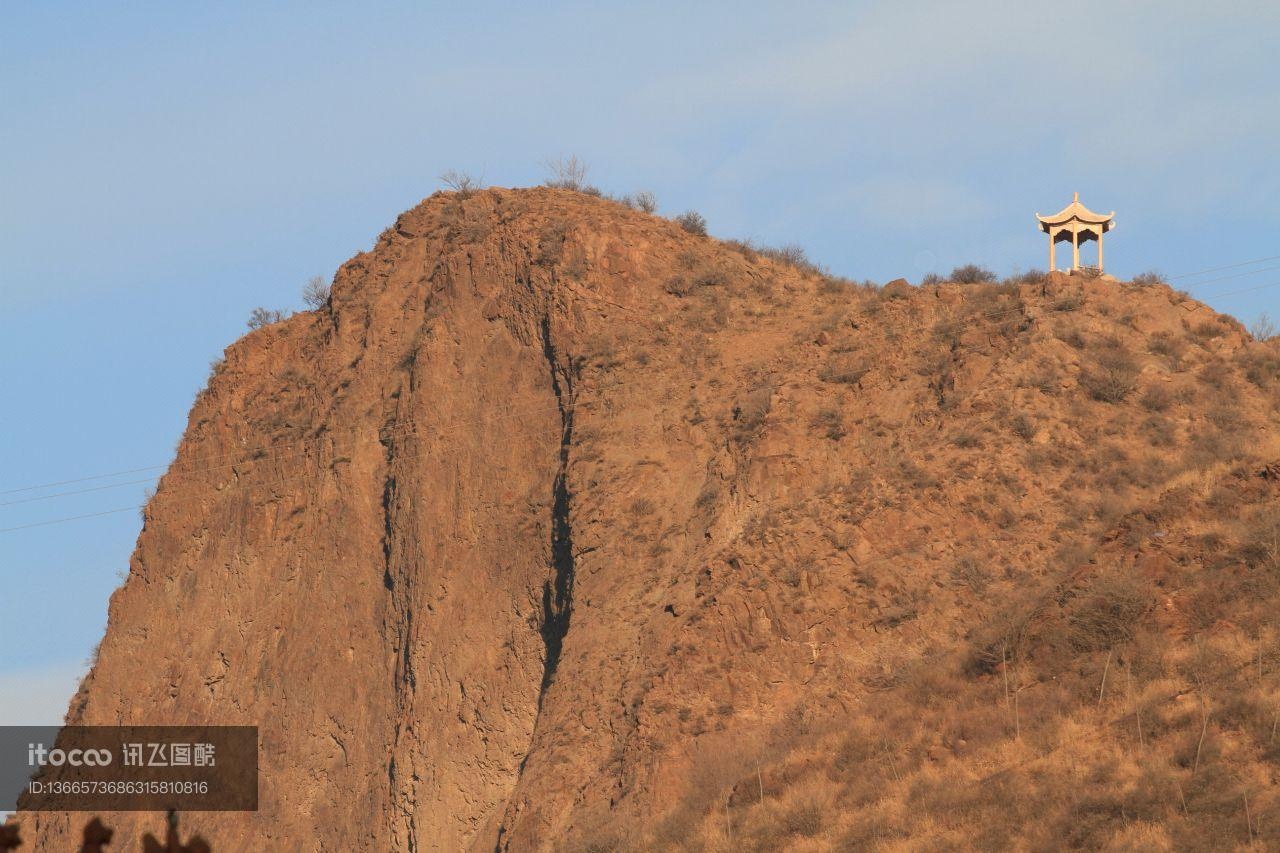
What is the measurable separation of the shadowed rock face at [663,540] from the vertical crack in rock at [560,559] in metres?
0.09

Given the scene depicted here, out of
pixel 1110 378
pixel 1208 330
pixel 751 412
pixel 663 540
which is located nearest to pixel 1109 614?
pixel 1110 378

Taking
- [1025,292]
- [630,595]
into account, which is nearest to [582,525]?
[630,595]

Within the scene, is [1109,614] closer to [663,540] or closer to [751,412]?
[663,540]

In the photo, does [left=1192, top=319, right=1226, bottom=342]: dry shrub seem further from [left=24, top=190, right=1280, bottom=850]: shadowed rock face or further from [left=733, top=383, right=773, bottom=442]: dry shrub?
[left=733, top=383, right=773, bottom=442]: dry shrub

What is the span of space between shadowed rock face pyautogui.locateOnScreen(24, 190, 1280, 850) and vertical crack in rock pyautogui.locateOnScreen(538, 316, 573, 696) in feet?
0.30

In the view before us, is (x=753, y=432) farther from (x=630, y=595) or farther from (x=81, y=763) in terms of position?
(x=81, y=763)

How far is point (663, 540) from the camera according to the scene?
27.9m

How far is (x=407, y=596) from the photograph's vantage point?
31594 mm

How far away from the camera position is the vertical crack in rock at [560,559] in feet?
93.2

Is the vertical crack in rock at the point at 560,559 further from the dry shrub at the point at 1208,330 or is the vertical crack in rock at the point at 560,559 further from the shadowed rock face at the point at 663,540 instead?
the dry shrub at the point at 1208,330

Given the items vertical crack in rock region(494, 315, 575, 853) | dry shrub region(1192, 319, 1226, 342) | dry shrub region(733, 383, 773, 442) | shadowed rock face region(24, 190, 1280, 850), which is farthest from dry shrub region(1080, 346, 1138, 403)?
vertical crack in rock region(494, 315, 575, 853)

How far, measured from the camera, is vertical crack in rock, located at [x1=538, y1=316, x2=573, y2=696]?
28.4 meters

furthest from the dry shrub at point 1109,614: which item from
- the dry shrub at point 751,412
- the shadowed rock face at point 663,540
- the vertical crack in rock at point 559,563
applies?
the vertical crack in rock at point 559,563

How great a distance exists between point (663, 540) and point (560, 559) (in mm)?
2543
